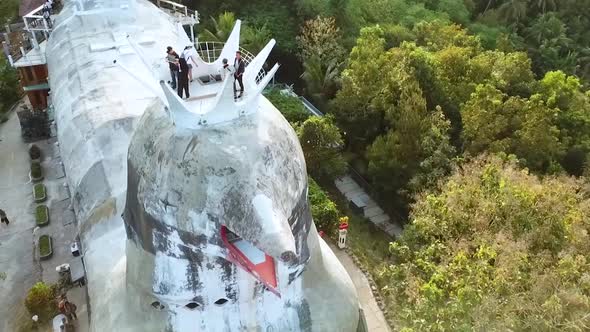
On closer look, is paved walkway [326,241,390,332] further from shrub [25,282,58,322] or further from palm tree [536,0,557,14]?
palm tree [536,0,557,14]

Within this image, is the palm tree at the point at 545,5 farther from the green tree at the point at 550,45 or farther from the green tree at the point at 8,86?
the green tree at the point at 8,86

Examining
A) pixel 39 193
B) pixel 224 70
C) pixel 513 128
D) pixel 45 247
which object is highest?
pixel 224 70

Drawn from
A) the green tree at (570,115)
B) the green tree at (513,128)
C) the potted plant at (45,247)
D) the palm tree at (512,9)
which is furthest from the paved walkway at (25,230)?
the palm tree at (512,9)

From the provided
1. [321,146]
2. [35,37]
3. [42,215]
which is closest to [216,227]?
[321,146]

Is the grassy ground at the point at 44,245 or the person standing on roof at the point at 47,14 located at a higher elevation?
the person standing on roof at the point at 47,14

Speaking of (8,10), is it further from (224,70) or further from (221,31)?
(224,70)

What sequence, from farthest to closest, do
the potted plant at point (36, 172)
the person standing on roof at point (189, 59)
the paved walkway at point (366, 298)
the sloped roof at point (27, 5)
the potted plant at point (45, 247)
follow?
the sloped roof at point (27, 5) → the potted plant at point (36, 172) → the potted plant at point (45, 247) → the paved walkway at point (366, 298) → the person standing on roof at point (189, 59)
